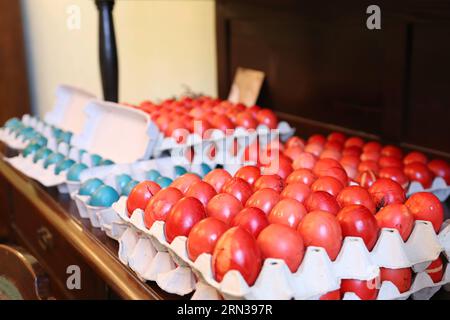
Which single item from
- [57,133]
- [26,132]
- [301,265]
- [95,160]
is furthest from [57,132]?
[301,265]

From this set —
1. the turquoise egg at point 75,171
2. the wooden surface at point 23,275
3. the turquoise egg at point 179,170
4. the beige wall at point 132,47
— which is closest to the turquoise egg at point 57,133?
the turquoise egg at point 75,171

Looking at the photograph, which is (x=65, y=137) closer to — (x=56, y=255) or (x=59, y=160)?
(x=59, y=160)

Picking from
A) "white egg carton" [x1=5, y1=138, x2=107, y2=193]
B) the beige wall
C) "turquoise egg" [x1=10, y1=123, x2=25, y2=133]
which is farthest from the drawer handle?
the beige wall

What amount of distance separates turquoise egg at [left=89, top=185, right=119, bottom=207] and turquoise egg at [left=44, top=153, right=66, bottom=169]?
376 millimetres

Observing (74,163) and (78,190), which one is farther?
(74,163)

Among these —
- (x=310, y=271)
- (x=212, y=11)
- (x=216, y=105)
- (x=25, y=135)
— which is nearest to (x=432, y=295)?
(x=310, y=271)

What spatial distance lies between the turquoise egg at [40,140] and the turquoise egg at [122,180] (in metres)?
0.57

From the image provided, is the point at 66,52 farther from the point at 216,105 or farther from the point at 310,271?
the point at 310,271

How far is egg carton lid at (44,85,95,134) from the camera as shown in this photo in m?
2.10

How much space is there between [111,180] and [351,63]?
0.81 meters

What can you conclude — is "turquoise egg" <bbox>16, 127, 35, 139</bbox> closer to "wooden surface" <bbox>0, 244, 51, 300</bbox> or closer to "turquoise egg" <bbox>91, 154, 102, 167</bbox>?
"turquoise egg" <bbox>91, 154, 102, 167</bbox>

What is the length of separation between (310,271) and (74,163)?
93 centimetres

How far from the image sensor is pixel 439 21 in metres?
1.49

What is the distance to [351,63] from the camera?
183 centimetres
